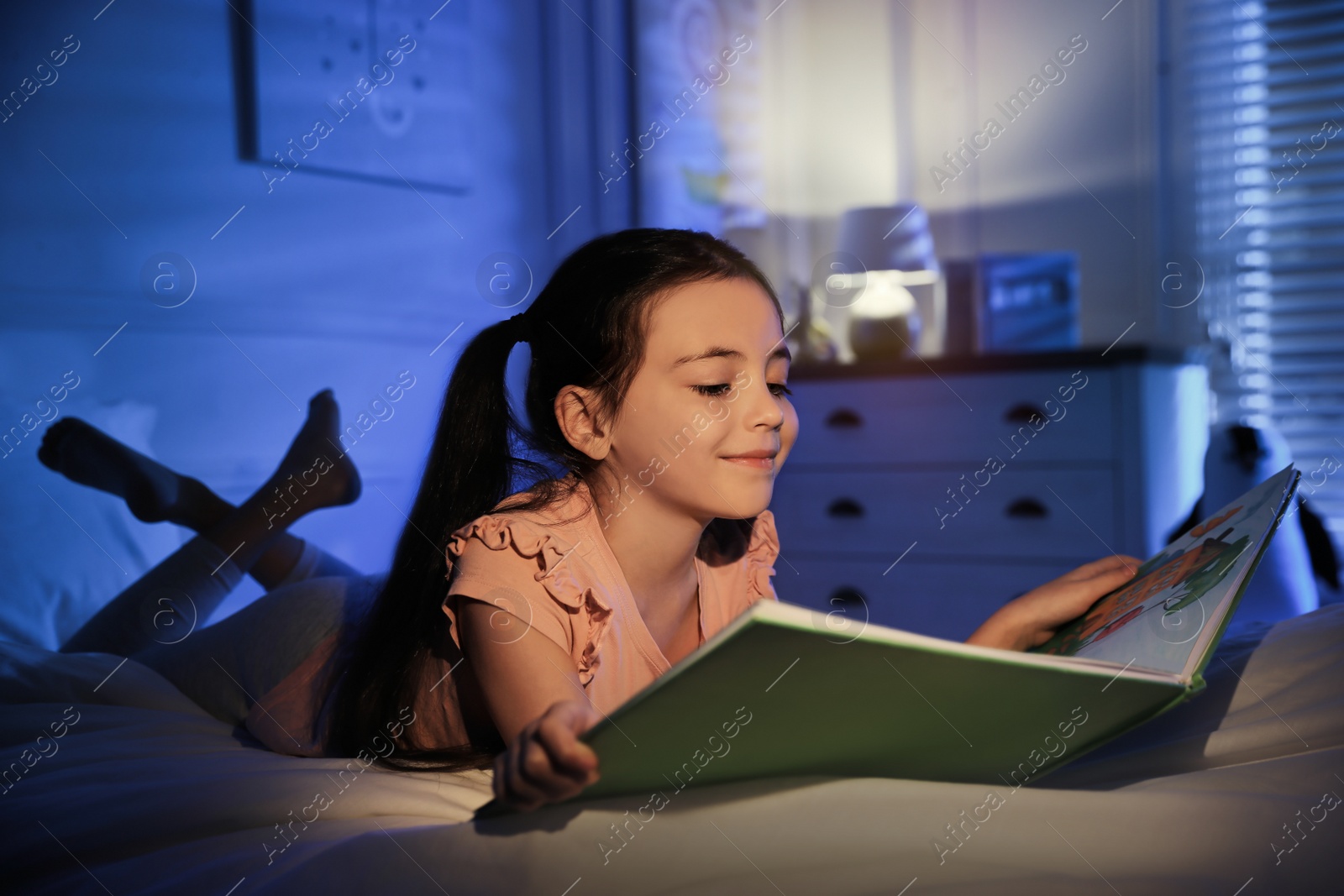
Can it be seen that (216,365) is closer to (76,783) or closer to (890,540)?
(76,783)

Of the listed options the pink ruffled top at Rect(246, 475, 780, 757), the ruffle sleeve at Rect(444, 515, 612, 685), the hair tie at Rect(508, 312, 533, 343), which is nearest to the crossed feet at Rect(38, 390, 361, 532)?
the pink ruffled top at Rect(246, 475, 780, 757)

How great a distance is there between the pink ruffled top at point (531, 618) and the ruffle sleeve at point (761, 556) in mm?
33

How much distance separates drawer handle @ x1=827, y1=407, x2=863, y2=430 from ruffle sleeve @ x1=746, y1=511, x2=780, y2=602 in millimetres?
1166

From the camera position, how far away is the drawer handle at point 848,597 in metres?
2.32

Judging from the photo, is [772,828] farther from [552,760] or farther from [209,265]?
[209,265]

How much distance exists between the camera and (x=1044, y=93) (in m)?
2.68

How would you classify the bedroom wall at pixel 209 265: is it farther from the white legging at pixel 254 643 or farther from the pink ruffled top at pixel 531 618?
the pink ruffled top at pixel 531 618

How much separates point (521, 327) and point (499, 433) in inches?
4.5

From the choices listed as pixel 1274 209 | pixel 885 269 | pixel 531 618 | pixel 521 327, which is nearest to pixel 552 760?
pixel 531 618

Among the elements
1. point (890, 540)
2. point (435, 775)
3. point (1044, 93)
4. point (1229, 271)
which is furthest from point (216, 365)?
point (1229, 271)

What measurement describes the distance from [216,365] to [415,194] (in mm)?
714

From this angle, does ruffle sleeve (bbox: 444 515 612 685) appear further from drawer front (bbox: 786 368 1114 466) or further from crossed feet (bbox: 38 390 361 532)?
drawer front (bbox: 786 368 1114 466)

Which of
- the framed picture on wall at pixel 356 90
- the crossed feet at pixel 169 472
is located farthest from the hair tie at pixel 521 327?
the framed picture on wall at pixel 356 90

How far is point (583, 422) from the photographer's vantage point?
0.94 meters
